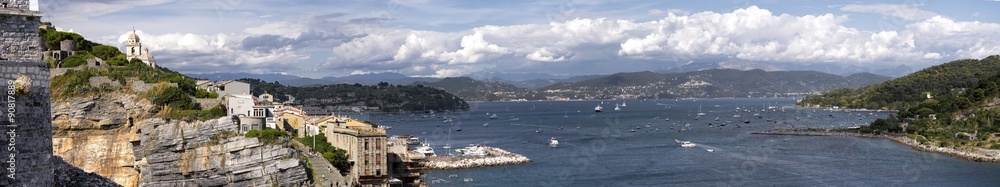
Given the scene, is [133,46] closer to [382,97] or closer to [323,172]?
[323,172]

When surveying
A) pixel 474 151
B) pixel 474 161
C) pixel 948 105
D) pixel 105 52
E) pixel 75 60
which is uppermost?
pixel 105 52

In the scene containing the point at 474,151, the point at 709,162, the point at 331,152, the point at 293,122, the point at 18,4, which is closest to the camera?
the point at 18,4

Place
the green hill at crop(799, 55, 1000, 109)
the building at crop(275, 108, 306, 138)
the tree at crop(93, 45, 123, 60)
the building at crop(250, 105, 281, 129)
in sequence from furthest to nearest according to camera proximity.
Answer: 1. the green hill at crop(799, 55, 1000, 109)
2. the building at crop(275, 108, 306, 138)
3. the building at crop(250, 105, 281, 129)
4. the tree at crop(93, 45, 123, 60)

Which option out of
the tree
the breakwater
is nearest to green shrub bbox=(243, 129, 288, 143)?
the tree

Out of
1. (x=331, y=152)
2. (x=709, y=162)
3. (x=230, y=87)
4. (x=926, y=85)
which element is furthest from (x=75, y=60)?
(x=926, y=85)

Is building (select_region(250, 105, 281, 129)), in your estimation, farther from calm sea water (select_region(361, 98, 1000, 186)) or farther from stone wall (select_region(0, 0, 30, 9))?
stone wall (select_region(0, 0, 30, 9))

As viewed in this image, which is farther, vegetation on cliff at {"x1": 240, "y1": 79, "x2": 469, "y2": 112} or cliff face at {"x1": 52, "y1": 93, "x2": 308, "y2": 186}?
vegetation on cliff at {"x1": 240, "y1": 79, "x2": 469, "y2": 112}
